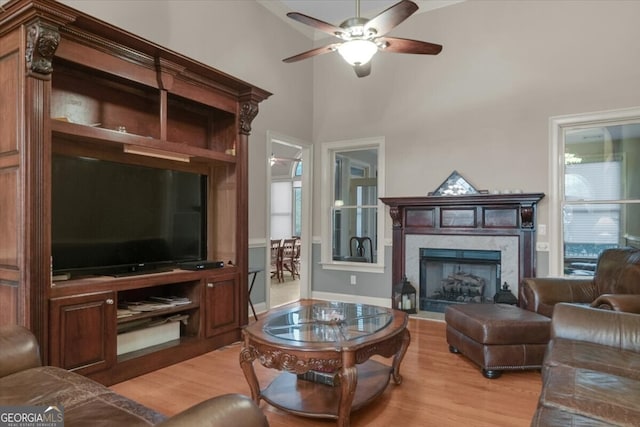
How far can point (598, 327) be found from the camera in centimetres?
233

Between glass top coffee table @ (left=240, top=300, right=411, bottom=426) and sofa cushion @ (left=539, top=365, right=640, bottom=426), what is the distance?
922 mm

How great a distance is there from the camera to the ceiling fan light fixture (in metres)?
2.90

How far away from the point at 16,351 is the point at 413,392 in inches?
93.1

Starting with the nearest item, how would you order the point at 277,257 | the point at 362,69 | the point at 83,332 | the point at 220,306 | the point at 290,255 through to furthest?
1. the point at 83,332
2. the point at 362,69
3. the point at 220,306
4. the point at 277,257
5. the point at 290,255

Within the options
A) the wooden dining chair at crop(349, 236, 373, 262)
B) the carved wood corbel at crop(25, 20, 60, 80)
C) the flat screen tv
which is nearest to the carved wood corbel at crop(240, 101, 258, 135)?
the flat screen tv

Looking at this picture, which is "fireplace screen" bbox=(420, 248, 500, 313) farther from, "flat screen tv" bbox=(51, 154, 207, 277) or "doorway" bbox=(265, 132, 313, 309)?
"flat screen tv" bbox=(51, 154, 207, 277)

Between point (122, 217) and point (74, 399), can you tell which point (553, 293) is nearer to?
point (74, 399)

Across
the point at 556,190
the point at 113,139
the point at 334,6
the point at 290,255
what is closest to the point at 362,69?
the point at 113,139

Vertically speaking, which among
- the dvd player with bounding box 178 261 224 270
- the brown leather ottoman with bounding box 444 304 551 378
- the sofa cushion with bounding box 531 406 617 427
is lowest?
the brown leather ottoman with bounding box 444 304 551 378

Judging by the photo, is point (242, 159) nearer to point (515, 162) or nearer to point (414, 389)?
point (414, 389)

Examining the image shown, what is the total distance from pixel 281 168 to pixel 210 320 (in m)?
7.51

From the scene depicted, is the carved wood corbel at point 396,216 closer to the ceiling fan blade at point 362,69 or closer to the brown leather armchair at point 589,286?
the brown leather armchair at point 589,286

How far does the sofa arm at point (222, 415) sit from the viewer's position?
1067mm

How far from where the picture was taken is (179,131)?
Answer: 4.02 metres
